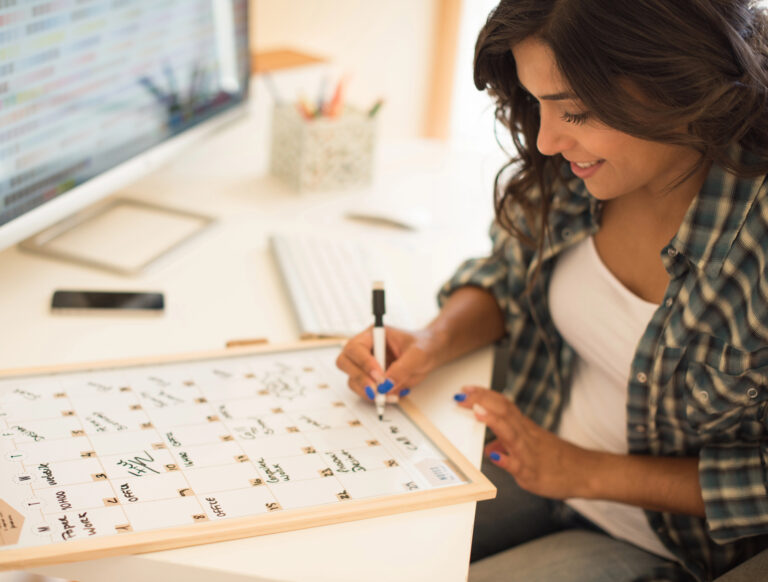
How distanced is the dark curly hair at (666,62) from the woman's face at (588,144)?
0.02 metres

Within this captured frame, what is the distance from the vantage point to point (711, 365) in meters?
0.87

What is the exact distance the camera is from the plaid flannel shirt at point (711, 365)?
823mm

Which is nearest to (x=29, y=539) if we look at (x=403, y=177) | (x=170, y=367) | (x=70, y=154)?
(x=170, y=367)

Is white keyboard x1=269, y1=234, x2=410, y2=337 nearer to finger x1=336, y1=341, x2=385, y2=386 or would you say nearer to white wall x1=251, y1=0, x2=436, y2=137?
finger x1=336, y1=341, x2=385, y2=386

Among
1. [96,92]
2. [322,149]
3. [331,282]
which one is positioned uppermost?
[96,92]

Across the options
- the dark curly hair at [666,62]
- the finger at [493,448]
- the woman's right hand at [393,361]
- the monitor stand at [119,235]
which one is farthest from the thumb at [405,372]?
the monitor stand at [119,235]

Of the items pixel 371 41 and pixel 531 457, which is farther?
pixel 371 41

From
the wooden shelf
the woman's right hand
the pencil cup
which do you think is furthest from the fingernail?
the wooden shelf

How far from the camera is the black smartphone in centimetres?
103

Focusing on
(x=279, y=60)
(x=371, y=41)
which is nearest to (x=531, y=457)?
(x=279, y=60)

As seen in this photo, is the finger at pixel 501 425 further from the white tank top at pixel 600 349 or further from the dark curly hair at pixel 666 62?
the dark curly hair at pixel 666 62

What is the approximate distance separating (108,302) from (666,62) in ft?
2.33

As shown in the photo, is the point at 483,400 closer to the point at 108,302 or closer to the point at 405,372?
the point at 405,372

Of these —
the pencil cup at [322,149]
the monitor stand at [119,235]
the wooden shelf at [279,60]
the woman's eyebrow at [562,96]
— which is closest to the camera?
the woman's eyebrow at [562,96]
